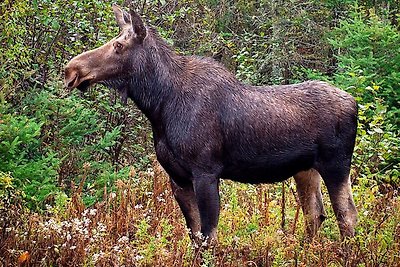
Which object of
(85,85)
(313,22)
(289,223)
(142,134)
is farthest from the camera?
(313,22)

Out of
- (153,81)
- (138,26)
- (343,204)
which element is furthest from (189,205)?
(138,26)

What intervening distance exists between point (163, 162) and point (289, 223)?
188cm

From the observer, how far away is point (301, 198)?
6.88m

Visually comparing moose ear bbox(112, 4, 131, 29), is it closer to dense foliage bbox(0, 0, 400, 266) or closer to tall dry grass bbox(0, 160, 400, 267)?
dense foliage bbox(0, 0, 400, 266)

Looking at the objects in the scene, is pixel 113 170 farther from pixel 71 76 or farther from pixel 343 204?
pixel 343 204

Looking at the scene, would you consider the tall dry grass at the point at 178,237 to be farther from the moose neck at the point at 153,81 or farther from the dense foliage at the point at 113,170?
the moose neck at the point at 153,81

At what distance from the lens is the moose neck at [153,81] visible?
19.9 ft

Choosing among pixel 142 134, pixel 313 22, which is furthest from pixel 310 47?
pixel 142 134

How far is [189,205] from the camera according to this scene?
6215 mm

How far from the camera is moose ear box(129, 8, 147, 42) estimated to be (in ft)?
19.4

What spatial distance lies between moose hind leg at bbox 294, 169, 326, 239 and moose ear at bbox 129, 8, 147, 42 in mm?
2150

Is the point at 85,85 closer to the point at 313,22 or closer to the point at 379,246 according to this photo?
the point at 379,246

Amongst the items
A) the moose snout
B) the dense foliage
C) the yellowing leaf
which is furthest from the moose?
the yellowing leaf

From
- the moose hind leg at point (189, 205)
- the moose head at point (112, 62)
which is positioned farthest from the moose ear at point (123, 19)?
the moose hind leg at point (189, 205)
